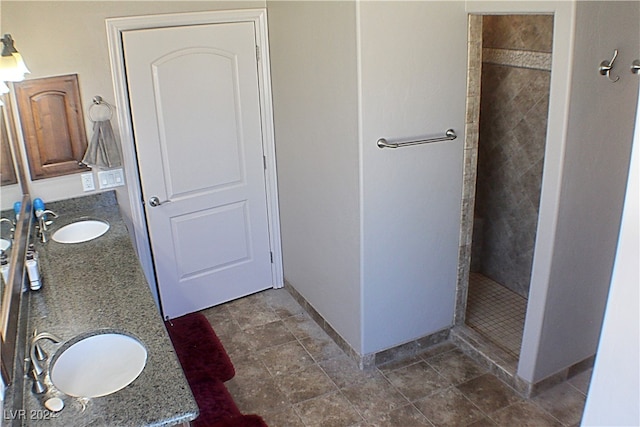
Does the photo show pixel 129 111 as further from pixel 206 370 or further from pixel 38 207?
pixel 206 370

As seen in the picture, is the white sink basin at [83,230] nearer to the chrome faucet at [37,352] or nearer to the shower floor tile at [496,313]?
the chrome faucet at [37,352]

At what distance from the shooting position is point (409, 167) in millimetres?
2781

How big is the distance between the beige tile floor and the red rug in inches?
2.4

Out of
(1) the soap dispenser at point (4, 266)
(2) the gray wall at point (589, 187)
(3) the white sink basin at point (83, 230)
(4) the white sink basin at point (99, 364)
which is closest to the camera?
(4) the white sink basin at point (99, 364)

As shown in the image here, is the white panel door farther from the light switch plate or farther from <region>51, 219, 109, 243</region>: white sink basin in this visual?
<region>51, 219, 109, 243</region>: white sink basin

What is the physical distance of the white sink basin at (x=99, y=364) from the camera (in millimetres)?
1970

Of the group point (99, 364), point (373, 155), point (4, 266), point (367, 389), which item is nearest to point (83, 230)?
point (4, 266)

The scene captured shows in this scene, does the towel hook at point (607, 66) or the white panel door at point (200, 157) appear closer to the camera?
the towel hook at point (607, 66)

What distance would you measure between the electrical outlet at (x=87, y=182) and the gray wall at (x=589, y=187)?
242 cm

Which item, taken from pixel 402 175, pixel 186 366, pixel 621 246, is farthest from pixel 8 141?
pixel 621 246

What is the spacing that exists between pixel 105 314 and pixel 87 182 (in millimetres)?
1188

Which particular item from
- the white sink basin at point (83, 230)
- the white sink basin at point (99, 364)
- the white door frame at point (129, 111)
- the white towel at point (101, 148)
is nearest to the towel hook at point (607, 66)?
the white door frame at point (129, 111)

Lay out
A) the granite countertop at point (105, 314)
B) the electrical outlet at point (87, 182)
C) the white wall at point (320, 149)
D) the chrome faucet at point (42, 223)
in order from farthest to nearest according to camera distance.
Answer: the electrical outlet at point (87, 182), the chrome faucet at point (42, 223), the white wall at point (320, 149), the granite countertop at point (105, 314)

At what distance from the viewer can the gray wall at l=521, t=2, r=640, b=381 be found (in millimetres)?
2227
